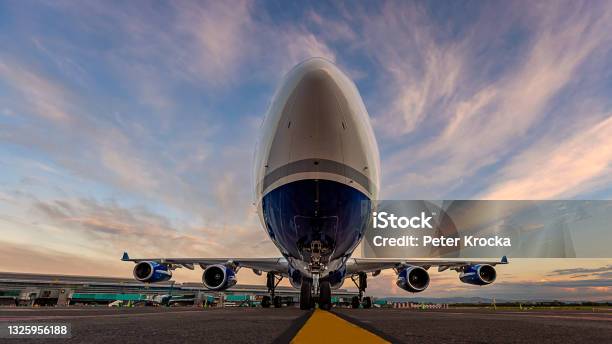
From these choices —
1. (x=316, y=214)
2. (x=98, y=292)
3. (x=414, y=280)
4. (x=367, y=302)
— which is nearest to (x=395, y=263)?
(x=414, y=280)

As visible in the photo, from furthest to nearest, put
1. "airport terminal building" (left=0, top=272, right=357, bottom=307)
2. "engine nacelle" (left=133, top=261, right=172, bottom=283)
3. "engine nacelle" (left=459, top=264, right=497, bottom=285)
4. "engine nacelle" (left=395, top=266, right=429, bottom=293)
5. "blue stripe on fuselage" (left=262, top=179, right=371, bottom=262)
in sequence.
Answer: "airport terminal building" (left=0, top=272, right=357, bottom=307) → "engine nacelle" (left=459, top=264, right=497, bottom=285) → "engine nacelle" (left=133, top=261, right=172, bottom=283) → "engine nacelle" (left=395, top=266, right=429, bottom=293) → "blue stripe on fuselage" (left=262, top=179, right=371, bottom=262)

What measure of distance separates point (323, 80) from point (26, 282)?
67761mm

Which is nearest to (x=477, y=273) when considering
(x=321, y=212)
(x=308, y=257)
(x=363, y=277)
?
(x=363, y=277)

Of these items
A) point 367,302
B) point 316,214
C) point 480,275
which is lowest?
point 367,302

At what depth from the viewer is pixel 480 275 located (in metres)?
18.1

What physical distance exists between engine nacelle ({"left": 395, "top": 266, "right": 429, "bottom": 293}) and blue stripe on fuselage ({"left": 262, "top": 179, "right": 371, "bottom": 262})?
25.6 feet

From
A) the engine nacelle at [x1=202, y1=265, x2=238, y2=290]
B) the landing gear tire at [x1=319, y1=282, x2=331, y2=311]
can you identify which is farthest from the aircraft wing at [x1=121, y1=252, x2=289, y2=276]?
the landing gear tire at [x1=319, y1=282, x2=331, y2=311]

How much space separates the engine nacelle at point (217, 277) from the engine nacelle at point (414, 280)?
311 inches

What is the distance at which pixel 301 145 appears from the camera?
795 cm

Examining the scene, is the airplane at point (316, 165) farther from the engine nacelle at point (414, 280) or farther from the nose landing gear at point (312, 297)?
the engine nacelle at point (414, 280)

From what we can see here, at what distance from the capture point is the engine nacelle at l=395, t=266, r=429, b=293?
16.4m

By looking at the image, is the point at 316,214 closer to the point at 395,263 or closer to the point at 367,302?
the point at 395,263

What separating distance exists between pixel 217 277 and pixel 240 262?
2805 millimetres

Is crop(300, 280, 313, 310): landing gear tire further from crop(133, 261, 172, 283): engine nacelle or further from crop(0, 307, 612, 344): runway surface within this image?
crop(133, 261, 172, 283): engine nacelle
